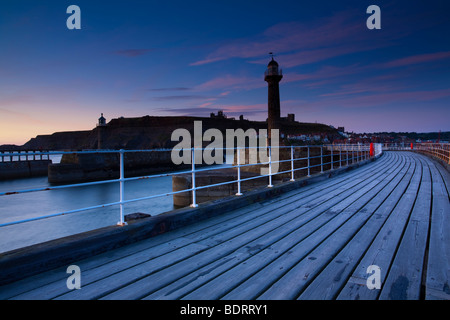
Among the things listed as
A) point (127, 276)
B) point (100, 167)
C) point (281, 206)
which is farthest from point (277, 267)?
point (100, 167)

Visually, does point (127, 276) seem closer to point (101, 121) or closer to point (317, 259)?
point (317, 259)

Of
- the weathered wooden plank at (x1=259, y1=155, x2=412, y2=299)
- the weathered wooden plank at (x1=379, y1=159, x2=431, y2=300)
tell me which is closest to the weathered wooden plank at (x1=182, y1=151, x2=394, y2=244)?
the weathered wooden plank at (x1=259, y1=155, x2=412, y2=299)

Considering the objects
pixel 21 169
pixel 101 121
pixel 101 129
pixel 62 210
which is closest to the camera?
pixel 62 210

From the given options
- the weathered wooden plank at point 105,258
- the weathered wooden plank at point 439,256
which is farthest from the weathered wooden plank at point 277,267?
the weathered wooden plank at point 105,258

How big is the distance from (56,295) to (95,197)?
88.5 ft

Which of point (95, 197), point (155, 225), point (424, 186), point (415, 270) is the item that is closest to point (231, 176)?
point (424, 186)

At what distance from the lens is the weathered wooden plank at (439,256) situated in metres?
1.86

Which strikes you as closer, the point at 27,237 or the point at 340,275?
the point at 340,275

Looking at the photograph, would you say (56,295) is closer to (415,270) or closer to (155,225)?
(155,225)

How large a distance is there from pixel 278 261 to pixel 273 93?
32.9 metres

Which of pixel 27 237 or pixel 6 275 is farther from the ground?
pixel 6 275

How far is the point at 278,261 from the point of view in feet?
7.82

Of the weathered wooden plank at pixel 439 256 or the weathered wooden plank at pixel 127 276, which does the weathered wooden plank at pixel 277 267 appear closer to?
the weathered wooden plank at pixel 127 276
